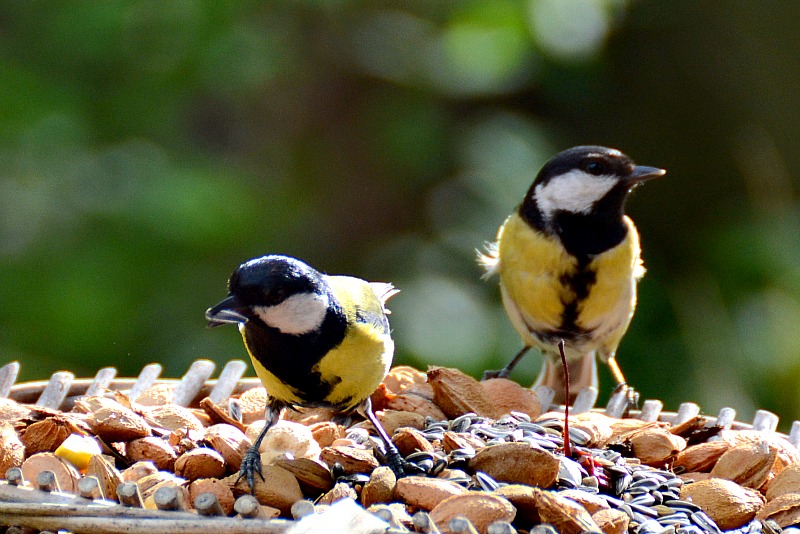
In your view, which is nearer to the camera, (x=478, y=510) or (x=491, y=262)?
(x=478, y=510)

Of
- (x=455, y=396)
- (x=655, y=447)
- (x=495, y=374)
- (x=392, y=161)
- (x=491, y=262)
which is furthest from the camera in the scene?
(x=392, y=161)

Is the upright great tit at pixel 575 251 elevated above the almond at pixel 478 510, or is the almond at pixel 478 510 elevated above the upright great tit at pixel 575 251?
the upright great tit at pixel 575 251

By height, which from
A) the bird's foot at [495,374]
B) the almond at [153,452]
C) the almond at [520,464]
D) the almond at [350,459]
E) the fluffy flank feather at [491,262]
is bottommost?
the bird's foot at [495,374]

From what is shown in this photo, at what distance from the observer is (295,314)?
126cm

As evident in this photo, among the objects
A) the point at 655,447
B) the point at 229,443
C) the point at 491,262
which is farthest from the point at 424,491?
the point at 491,262

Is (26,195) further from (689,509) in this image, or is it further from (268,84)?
(689,509)

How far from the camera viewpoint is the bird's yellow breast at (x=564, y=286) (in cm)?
183

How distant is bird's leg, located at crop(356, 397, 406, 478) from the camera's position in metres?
1.28

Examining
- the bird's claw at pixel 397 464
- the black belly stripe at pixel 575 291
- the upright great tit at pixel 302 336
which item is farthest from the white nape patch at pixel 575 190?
the bird's claw at pixel 397 464

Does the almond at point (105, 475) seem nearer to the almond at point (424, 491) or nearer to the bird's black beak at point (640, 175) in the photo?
the almond at point (424, 491)

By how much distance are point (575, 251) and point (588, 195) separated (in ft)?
0.37

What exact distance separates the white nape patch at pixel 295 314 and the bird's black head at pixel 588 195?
71cm

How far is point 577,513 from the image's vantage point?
110cm

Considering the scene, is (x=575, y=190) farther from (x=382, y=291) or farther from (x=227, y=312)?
(x=227, y=312)
